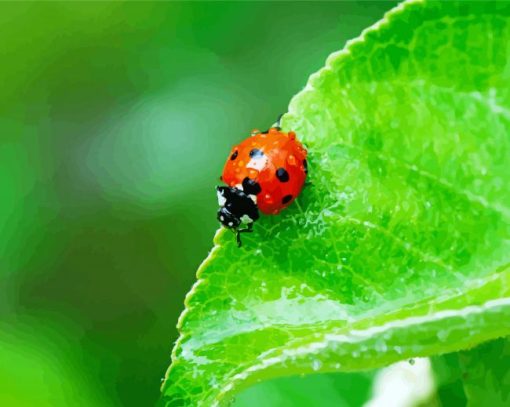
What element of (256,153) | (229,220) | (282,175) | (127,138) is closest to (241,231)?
(229,220)

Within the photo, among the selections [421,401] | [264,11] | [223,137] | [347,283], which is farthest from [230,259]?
[264,11]

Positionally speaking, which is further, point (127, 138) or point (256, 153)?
point (127, 138)

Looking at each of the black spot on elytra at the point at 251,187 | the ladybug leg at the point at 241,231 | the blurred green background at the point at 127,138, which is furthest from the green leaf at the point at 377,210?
the blurred green background at the point at 127,138


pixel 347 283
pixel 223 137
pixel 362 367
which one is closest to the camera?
pixel 362 367

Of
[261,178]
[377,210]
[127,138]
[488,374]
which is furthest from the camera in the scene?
[127,138]

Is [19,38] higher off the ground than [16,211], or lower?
higher

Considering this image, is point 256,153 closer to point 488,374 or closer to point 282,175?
point 282,175

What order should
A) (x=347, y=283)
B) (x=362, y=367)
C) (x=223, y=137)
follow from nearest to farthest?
(x=362, y=367) < (x=347, y=283) < (x=223, y=137)

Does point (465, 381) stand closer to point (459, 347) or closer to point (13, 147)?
point (459, 347)
